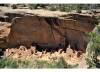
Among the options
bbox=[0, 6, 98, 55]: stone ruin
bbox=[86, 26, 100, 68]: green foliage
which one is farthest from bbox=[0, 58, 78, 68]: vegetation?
bbox=[0, 6, 98, 55]: stone ruin

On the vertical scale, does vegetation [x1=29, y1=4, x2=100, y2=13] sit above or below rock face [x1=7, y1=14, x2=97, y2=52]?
above

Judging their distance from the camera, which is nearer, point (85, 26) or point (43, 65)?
point (43, 65)

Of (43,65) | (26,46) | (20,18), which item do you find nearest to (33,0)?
(20,18)

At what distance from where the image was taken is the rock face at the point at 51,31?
40.2 feet

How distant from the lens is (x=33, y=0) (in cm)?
1257

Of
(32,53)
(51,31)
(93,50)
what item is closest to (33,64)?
(32,53)

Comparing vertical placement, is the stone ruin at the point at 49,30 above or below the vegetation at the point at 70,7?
below

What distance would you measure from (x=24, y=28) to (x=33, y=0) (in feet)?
3.63

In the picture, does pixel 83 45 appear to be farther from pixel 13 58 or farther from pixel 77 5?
pixel 13 58

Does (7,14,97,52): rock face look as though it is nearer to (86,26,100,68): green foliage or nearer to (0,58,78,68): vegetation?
(86,26,100,68): green foliage

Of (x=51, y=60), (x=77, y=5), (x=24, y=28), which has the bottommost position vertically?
(x=51, y=60)

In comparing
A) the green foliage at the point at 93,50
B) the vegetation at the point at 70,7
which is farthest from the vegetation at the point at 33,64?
the vegetation at the point at 70,7

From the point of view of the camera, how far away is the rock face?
12.2 m

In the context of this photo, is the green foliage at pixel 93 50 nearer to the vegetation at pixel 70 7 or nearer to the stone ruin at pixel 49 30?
the stone ruin at pixel 49 30
